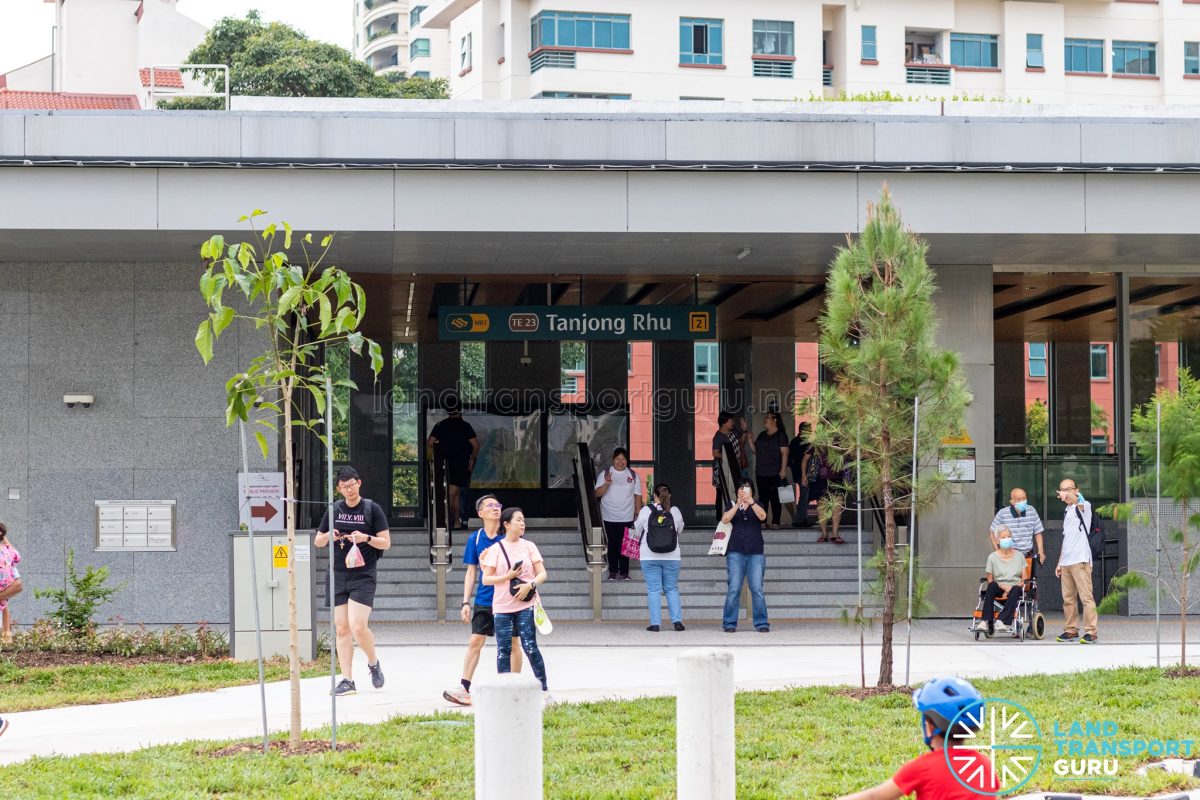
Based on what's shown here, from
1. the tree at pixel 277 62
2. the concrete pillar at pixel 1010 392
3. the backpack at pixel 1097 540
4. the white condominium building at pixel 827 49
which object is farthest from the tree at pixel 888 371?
the tree at pixel 277 62

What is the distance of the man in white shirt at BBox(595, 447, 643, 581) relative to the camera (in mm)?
18812

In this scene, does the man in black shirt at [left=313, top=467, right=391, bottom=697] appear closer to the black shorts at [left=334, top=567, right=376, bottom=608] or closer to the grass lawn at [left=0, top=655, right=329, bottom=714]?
the black shorts at [left=334, top=567, right=376, bottom=608]

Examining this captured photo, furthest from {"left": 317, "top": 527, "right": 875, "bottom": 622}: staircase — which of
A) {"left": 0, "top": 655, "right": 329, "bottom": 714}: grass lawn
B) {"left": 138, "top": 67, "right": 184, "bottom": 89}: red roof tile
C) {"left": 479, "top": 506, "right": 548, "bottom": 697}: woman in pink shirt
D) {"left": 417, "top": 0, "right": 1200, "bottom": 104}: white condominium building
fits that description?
{"left": 417, "top": 0, "right": 1200, "bottom": 104}: white condominium building

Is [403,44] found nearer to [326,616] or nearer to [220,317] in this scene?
[326,616]

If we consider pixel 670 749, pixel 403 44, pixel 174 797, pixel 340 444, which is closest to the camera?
pixel 174 797

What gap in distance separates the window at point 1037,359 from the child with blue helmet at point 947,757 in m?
26.7

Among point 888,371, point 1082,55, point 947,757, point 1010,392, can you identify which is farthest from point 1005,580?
point 1082,55

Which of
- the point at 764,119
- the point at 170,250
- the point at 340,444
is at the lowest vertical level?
the point at 340,444

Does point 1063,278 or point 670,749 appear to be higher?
point 1063,278

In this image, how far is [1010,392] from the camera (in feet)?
104

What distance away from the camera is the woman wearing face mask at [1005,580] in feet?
51.9

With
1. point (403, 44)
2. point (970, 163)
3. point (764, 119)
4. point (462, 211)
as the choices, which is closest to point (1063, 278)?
point (970, 163)

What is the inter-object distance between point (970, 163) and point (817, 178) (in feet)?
5.47

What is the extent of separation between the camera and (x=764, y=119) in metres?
15.4
